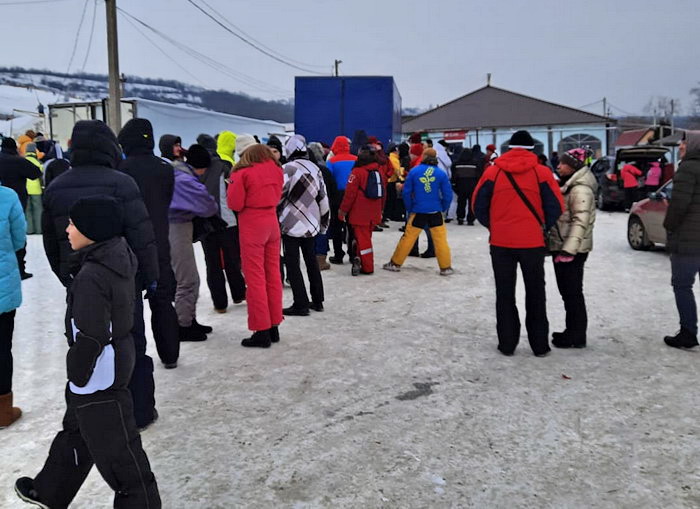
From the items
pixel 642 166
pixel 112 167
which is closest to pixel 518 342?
pixel 112 167

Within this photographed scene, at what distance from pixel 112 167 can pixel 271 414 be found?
75.4 inches

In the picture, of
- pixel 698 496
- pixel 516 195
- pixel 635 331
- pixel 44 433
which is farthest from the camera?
pixel 635 331

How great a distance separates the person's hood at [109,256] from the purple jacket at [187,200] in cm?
296

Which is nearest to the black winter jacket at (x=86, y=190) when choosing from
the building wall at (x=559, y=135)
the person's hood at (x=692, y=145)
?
the person's hood at (x=692, y=145)

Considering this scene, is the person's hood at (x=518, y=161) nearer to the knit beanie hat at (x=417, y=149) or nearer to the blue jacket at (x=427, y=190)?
the blue jacket at (x=427, y=190)

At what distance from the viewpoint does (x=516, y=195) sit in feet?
17.5

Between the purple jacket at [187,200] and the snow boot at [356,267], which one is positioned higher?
the purple jacket at [187,200]

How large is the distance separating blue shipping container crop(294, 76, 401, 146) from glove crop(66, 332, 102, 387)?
12.8m

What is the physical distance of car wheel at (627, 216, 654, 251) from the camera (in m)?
11.1

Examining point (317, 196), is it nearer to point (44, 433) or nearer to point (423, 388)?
point (423, 388)

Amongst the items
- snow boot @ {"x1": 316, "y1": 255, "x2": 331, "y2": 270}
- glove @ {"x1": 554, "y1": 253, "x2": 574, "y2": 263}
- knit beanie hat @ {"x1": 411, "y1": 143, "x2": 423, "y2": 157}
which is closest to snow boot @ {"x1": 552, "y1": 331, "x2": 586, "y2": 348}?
glove @ {"x1": 554, "y1": 253, "x2": 574, "y2": 263}

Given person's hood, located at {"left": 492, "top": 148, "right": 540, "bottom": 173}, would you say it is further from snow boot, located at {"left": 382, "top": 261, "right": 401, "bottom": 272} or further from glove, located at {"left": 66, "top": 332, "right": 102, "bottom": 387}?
snow boot, located at {"left": 382, "top": 261, "right": 401, "bottom": 272}

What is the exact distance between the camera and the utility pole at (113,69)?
642 inches

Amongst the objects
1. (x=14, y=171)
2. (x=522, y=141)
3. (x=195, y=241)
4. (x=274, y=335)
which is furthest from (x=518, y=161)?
(x=14, y=171)
